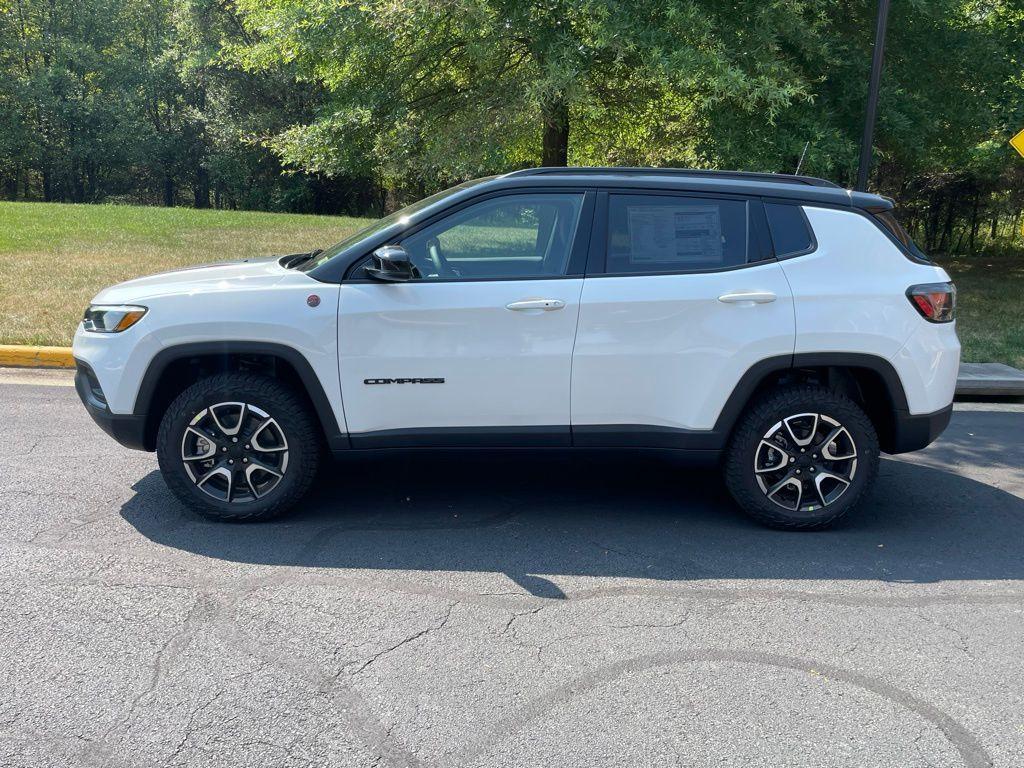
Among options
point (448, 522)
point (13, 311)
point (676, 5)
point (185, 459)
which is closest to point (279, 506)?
point (185, 459)

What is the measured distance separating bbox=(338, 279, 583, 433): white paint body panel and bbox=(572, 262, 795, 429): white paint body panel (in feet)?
0.42

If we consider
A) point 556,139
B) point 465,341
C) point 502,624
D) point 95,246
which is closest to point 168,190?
point 95,246

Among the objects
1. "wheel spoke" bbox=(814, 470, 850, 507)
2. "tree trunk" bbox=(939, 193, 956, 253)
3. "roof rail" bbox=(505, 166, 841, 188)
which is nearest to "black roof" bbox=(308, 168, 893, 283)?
"roof rail" bbox=(505, 166, 841, 188)

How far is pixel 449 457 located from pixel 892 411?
7.46 ft

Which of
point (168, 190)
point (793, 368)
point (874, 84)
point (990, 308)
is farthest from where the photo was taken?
point (168, 190)

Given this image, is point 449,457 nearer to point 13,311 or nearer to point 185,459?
point 185,459

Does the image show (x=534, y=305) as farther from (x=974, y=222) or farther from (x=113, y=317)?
(x=974, y=222)

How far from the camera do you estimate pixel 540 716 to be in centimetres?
301

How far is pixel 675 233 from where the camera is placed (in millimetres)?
4574

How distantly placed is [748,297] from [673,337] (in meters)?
0.41

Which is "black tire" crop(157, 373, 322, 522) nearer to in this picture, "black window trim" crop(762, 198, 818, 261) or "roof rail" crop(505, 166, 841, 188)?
"roof rail" crop(505, 166, 841, 188)

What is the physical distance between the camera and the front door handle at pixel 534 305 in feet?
14.3

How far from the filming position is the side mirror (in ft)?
13.9

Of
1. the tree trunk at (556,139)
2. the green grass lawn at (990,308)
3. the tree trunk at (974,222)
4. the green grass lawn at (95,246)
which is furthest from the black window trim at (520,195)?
the tree trunk at (974,222)
